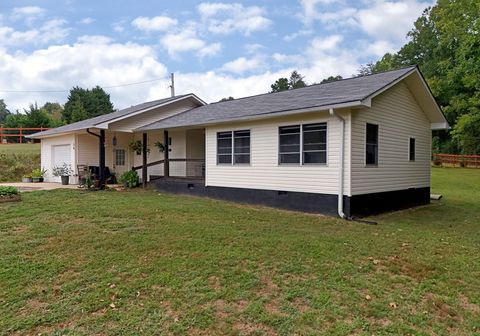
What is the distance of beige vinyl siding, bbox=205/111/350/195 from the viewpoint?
9055 mm

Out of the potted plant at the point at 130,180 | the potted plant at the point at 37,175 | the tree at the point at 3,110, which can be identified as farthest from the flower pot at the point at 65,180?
the tree at the point at 3,110

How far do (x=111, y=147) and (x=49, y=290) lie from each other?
45.8ft

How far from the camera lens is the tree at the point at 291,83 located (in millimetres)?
57188

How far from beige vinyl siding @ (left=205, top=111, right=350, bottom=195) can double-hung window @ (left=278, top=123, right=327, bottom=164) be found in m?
0.13

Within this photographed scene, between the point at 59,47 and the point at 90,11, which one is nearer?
the point at 90,11

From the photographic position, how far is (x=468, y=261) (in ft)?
17.8

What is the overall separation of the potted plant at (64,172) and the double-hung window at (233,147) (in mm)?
8416

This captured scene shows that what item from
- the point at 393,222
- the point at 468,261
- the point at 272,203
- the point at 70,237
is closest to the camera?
the point at 468,261

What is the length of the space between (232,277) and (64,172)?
1478 centimetres

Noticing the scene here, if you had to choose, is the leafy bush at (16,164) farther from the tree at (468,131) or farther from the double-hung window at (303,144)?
the tree at (468,131)

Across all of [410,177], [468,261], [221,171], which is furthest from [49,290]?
[410,177]

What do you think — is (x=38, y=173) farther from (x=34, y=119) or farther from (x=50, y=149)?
(x=34, y=119)

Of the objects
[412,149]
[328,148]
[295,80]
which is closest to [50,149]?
[328,148]

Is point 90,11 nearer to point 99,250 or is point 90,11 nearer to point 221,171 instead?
point 221,171
